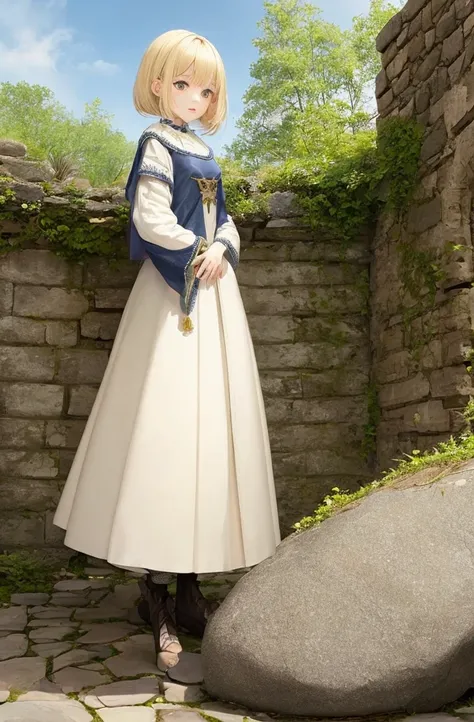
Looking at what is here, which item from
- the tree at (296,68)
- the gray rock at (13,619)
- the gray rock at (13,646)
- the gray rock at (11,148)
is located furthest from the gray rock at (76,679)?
the tree at (296,68)

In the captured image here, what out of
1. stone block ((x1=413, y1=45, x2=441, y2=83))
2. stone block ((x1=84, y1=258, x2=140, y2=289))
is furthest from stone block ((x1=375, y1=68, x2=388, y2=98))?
stone block ((x1=84, y1=258, x2=140, y2=289))

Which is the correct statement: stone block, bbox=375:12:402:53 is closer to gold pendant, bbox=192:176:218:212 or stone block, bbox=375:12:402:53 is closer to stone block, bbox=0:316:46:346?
gold pendant, bbox=192:176:218:212

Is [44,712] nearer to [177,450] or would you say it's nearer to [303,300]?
[177,450]

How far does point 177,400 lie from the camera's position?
2643 mm

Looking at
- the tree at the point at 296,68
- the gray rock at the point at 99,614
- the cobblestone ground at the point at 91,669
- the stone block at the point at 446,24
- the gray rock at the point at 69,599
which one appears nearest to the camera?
the cobblestone ground at the point at 91,669

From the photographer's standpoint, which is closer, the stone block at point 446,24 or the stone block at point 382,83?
the stone block at point 446,24

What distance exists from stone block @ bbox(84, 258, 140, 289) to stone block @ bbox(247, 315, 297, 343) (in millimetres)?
860

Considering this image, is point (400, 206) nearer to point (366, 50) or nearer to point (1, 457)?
point (1, 457)

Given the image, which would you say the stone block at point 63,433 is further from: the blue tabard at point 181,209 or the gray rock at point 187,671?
the gray rock at point 187,671

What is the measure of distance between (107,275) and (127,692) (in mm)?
2942

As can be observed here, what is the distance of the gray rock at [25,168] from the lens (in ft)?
14.5

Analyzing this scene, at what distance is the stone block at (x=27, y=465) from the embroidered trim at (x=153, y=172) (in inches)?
92.4

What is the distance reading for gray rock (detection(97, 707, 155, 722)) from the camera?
2.02 metres

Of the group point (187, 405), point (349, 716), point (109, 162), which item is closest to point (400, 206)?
point (187, 405)
